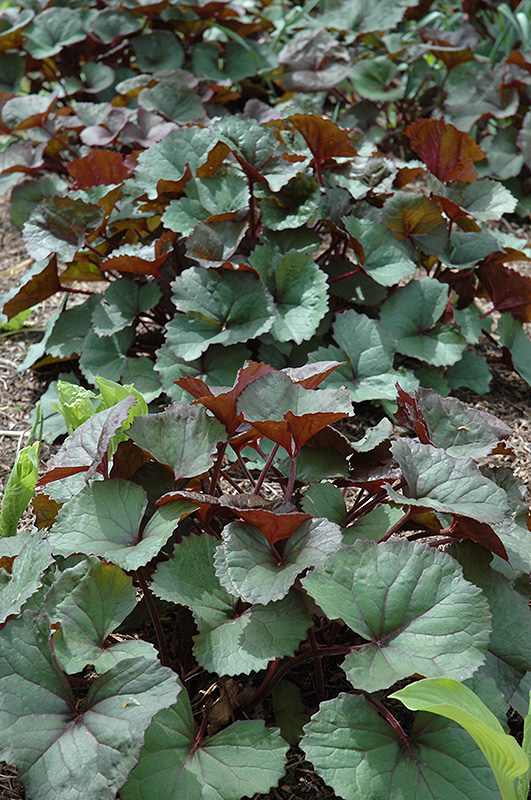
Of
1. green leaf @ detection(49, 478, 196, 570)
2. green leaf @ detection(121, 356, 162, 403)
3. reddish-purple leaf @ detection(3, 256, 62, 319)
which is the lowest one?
green leaf @ detection(121, 356, 162, 403)

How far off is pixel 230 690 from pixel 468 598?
502mm

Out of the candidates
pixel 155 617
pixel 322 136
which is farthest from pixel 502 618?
pixel 322 136

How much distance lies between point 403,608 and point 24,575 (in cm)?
61

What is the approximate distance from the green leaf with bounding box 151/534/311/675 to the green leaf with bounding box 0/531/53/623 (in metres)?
0.18

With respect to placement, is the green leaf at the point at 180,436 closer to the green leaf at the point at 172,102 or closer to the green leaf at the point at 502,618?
the green leaf at the point at 502,618

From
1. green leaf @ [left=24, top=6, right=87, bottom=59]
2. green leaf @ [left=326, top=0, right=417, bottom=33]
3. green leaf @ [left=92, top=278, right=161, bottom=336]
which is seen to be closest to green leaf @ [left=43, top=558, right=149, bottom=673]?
green leaf @ [left=92, top=278, right=161, bottom=336]

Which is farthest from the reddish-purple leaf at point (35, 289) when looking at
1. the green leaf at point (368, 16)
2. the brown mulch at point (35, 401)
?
the green leaf at point (368, 16)

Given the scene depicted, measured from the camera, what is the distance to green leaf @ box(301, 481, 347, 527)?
51.2 inches

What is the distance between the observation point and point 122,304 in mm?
2148

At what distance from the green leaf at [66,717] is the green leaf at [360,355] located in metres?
1.04

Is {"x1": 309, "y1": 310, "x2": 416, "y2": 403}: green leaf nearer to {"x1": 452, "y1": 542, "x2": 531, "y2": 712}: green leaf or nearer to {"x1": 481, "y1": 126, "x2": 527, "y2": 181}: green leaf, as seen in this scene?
{"x1": 452, "y1": 542, "x2": 531, "y2": 712}: green leaf

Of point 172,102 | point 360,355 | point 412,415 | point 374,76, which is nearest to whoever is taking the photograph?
point 412,415

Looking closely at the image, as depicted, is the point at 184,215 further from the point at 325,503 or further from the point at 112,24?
the point at 112,24

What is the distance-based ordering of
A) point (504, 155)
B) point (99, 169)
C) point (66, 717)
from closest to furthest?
point (66, 717) → point (99, 169) → point (504, 155)
